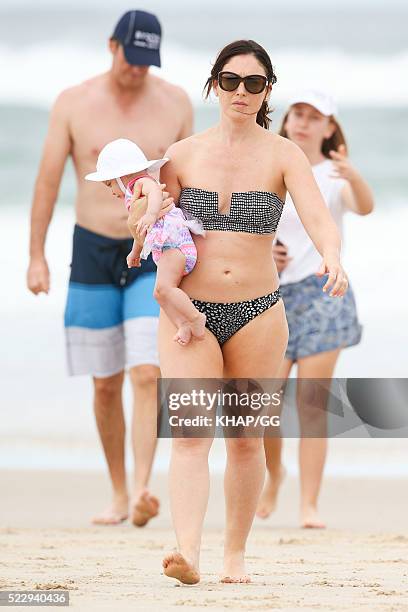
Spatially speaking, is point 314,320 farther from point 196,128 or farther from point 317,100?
point 196,128

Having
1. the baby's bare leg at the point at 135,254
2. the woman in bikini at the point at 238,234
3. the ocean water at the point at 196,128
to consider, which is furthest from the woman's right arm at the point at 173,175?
the ocean water at the point at 196,128

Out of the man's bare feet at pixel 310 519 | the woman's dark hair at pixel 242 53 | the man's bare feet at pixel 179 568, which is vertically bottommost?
the man's bare feet at pixel 310 519

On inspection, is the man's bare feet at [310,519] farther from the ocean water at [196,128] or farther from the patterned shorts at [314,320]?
the ocean water at [196,128]

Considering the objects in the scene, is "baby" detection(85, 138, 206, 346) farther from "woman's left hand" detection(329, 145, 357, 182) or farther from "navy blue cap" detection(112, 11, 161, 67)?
"navy blue cap" detection(112, 11, 161, 67)

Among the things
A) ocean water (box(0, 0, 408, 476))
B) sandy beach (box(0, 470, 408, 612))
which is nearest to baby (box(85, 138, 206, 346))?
sandy beach (box(0, 470, 408, 612))

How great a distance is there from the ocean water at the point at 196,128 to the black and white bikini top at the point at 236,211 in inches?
166

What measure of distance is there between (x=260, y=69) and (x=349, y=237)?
42.5 ft

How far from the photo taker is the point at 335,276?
4672 millimetres

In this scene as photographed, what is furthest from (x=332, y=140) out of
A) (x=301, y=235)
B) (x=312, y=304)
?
(x=312, y=304)

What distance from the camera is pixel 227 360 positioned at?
503cm

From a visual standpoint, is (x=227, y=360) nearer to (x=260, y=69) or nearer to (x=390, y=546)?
(x=260, y=69)

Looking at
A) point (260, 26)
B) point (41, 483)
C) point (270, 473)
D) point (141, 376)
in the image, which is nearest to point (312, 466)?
point (270, 473)

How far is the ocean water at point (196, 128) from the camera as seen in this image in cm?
996

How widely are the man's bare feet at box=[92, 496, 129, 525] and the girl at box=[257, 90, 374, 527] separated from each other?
86 centimetres
